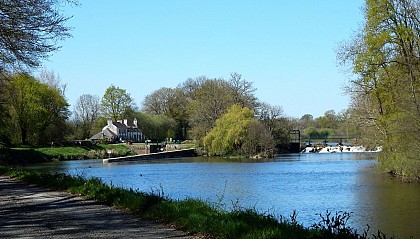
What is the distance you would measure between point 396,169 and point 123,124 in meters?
70.6

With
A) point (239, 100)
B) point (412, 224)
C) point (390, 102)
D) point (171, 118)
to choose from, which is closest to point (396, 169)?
point (390, 102)

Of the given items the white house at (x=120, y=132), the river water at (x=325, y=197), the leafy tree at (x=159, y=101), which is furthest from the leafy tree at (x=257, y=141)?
the leafy tree at (x=159, y=101)

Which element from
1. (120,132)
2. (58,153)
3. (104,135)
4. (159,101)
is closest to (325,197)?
(58,153)

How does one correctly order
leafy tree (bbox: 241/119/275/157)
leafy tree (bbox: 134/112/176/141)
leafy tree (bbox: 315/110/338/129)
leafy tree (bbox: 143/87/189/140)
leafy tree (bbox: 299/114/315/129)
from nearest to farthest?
leafy tree (bbox: 241/119/275/157), leafy tree (bbox: 134/112/176/141), leafy tree (bbox: 143/87/189/140), leafy tree (bbox: 315/110/338/129), leafy tree (bbox: 299/114/315/129)

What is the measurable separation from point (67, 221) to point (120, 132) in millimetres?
84415

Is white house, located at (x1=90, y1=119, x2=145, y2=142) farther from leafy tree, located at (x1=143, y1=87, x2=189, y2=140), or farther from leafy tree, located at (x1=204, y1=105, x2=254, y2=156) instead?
leafy tree, located at (x1=204, y1=105, x2=254, y2=156)

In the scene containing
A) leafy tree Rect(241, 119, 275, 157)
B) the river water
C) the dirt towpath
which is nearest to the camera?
the dirt towpath

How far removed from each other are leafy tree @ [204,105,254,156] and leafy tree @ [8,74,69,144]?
741 inches

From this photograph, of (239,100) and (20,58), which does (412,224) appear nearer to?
(20,58)

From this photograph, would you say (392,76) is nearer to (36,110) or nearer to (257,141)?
(257,141)

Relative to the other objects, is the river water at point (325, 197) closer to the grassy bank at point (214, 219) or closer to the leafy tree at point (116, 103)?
the grassy bank at point (214, 219)

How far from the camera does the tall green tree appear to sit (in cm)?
2511

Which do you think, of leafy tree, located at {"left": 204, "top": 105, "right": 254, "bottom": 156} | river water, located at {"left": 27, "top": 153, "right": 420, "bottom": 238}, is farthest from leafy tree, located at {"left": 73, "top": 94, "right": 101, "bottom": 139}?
river water, located at {"left": 27, "top": 153, "right": 420, "bottom": 238}

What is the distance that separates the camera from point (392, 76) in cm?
2806
